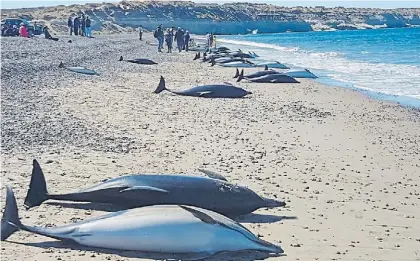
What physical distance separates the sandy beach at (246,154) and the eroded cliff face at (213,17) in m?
58.9

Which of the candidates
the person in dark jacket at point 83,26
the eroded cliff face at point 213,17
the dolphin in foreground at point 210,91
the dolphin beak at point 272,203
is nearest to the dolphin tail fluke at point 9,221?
the dolphin beak at point 272,203

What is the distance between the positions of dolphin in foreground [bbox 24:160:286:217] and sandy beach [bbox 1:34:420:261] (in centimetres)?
16

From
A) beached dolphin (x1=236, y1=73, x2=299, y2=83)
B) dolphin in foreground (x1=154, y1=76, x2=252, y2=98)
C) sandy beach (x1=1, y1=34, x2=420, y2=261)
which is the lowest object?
beached dolphin (x1=236, y1=73, x2=299, y2=83)

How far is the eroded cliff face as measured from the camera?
101875mm

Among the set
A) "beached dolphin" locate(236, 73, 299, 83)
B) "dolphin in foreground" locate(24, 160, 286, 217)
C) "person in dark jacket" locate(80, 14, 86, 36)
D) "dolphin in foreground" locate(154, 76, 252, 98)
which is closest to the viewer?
"dolphin in foreground" locate(24, 160, 286, 217)

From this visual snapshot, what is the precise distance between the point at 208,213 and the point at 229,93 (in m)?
12.1

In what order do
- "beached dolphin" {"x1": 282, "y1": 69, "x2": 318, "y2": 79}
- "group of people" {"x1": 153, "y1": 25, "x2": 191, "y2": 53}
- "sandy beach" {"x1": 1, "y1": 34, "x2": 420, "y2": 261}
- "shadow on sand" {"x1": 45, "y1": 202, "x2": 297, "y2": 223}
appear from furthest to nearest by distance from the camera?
"group of people" {"x1": 153, "y1": 25, "x2": 191, "y2": 53}
"beached dolphin" {"x1": 282, "y1": 69, "x2": 318, "y2": 79}
"shadow on sand" {"x1": 45, "y1": 202, "x2": 297, "y2": 223}
"sandy beach" {"x1": 1, "y1": 34, "x2": 420, "y2": 261}

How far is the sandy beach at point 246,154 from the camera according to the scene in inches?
251

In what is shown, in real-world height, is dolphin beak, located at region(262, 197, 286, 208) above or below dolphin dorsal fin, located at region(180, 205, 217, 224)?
below

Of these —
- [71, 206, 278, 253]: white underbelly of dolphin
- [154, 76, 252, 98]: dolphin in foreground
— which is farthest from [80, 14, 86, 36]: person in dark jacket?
[71, 206, 278, 253]: white underbelly of dolphin

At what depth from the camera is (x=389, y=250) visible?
20.1ft

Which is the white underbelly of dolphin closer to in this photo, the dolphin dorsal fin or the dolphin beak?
the dolphin dorsal fin

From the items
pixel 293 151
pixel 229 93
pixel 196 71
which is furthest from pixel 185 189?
pixel 196 71

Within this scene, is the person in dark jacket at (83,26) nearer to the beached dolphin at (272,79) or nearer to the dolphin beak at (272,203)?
the beached dolphin at (272,79)
